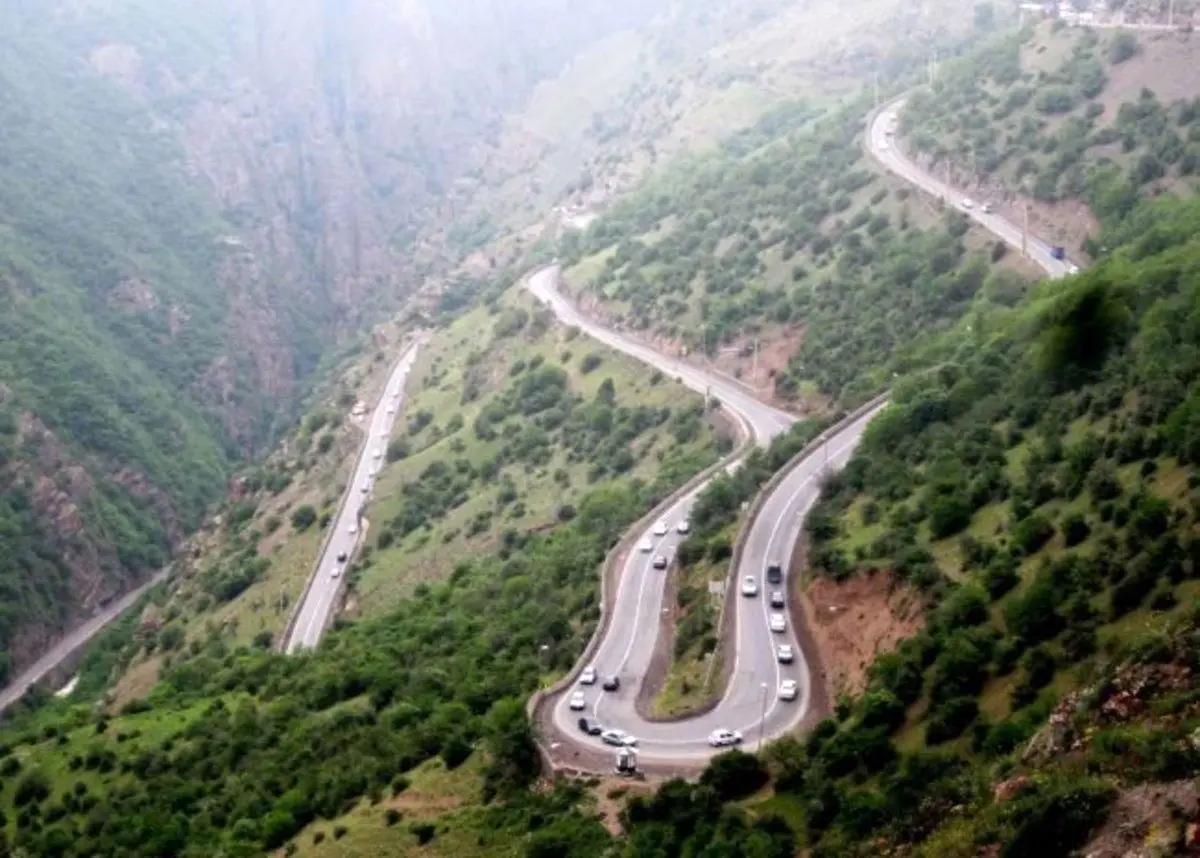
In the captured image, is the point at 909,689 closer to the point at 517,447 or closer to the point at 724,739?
the point at 724,739

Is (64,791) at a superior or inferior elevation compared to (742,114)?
superior

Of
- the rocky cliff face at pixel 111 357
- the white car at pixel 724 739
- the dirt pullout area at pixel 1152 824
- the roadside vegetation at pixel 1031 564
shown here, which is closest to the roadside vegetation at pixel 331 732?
the white car at pixel 724 739

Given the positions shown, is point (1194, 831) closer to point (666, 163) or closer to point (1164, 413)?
point (1164, 413)

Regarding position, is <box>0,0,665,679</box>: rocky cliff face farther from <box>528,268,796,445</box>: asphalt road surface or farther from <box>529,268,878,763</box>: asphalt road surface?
<box>529,268,878,763</box>: asphalt road surface

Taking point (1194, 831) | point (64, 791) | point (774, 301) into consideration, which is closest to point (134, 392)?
point (774, 301)

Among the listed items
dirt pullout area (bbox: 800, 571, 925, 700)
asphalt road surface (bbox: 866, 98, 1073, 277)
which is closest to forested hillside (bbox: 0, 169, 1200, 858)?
dirt pullout area (bbox: 800, 571, 925, 700)

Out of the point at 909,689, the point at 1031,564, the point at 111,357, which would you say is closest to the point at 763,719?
the point at 909,689

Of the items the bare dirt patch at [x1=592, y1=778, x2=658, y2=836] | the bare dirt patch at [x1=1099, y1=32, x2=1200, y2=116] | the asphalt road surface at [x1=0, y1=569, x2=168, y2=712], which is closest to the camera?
the bare dirt patch at [x1=592, y1=778, x2=658, y2=836]

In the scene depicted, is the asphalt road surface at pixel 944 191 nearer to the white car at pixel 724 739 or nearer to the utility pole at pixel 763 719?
the utility pole at pixel 763 719
